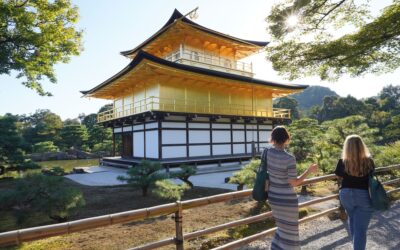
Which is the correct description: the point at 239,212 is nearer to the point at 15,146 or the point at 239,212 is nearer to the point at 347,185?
the point at 347,185

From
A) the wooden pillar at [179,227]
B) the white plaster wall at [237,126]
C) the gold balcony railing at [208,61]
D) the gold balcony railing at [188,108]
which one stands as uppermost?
the gold balcony railing at [208,61]

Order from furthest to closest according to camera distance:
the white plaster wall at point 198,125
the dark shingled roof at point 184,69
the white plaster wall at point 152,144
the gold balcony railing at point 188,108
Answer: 1. the white plaster wall at point 198,125
2. the gold balcony railing at point 188,108
3. the white plaster wall at point 152,144
4. the dark shingled roof at point 184,69

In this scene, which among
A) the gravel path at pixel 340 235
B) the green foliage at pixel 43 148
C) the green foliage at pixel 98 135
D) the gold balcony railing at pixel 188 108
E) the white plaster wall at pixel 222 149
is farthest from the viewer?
the green foliage at pixel 98 135

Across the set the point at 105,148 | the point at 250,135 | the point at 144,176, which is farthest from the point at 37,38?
the point at 105,148

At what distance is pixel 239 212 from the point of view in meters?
6.36

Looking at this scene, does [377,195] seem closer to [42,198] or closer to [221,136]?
[42,198]

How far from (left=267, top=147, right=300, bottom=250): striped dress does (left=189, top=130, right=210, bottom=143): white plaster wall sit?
13722mm

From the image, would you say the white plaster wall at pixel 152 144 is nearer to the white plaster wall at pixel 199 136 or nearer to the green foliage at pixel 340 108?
the white plaster wall at pixel 199 136

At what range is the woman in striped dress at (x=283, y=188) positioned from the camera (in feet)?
8.51

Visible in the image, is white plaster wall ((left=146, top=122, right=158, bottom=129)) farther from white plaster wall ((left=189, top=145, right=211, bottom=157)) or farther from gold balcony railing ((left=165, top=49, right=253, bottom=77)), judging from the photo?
gold balcony railing ((left=165, top=49, right=253, bottom=77))

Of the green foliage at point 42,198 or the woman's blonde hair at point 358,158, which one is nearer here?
the woman's blonde hair at point 358,158

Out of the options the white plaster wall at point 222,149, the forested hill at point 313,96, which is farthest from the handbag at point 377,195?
the forested hill at point 313,96

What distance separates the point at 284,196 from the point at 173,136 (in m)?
13.2

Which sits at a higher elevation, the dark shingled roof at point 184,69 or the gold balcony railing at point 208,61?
the gold balcony railing at point 208,61
